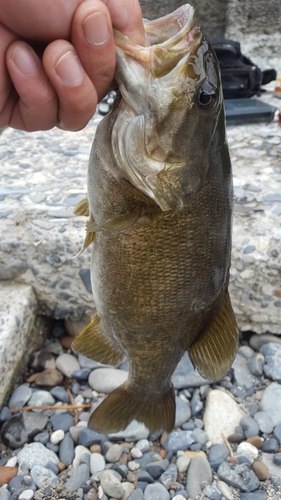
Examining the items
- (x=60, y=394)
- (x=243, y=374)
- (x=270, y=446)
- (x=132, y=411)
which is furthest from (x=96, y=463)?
(x=243, y=374)

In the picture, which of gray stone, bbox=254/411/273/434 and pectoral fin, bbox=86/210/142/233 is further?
gray stone, bbox=254/411/273/434

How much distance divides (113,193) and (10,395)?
160cm

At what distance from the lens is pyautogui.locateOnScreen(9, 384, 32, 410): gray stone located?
7.80ft

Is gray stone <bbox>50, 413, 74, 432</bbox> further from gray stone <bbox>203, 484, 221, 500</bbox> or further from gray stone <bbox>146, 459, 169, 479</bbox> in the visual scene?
gray stone <bbox>203, 484, 221, 500</bbox>

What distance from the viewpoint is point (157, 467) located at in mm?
2119

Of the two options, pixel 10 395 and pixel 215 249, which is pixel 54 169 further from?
pixel 215 249

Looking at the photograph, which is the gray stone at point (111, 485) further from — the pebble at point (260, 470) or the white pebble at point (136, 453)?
the pebble at point (260, 470)

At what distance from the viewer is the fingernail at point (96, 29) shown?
90cm

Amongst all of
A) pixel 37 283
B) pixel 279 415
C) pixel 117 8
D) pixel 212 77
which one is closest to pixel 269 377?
pixel 279 415

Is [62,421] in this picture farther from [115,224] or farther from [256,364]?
[115,224]

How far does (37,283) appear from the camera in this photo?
2.62 meters

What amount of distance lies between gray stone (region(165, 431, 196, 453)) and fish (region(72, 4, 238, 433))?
797mm

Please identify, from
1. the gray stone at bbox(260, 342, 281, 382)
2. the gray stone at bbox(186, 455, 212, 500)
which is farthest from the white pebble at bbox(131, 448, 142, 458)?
the gray stone at bbox(260, 342, 281, 382)

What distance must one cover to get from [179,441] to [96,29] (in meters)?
1.88
